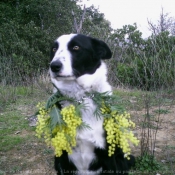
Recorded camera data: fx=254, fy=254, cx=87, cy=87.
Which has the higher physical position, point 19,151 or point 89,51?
point 89,51

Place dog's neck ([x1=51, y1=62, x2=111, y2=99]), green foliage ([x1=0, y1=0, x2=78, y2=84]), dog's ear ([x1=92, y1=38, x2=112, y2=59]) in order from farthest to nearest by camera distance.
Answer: green foliage ([x1=0, y1=0, x2=78, y2=84])
dog's ear ([x1=92, y1=38, x2=112, y2=59])
dog's neck ([x1=51, y1=62, x2=111, y2=99])

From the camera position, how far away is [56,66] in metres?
1.99

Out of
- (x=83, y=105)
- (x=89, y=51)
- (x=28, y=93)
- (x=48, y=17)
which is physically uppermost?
(x=48, y=17)

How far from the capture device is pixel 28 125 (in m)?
4.68

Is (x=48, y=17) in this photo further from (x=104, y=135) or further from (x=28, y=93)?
(x=104, y=135)

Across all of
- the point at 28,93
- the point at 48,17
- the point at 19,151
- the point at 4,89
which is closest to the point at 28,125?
the point at 19,151


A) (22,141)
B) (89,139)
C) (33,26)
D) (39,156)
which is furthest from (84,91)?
(33,26)

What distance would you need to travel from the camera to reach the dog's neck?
2.25 m

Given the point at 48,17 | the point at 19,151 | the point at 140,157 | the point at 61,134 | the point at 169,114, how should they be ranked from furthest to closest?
the point at 48,17
the point at 169,114
the point at 19,151
the point at 140,157
the point at 61,134

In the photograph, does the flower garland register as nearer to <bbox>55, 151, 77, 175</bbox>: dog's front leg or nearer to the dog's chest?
the dog's chest

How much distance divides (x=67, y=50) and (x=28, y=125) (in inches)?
111

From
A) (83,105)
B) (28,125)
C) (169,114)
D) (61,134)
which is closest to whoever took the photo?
(61,134)

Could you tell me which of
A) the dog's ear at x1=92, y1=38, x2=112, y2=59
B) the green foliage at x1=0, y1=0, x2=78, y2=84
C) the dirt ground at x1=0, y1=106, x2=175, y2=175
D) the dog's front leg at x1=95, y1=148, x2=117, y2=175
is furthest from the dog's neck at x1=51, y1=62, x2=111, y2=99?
the green foliage at x1=0, y1=0, x2=78, y2=84

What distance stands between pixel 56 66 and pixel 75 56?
0.94 ft
